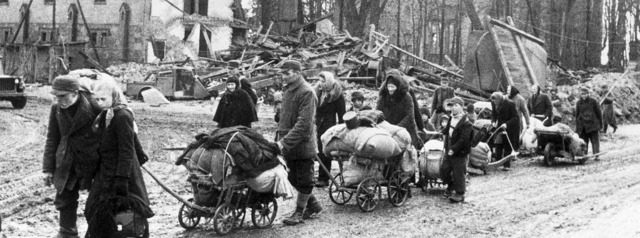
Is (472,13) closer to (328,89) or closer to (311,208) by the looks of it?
(328,89)

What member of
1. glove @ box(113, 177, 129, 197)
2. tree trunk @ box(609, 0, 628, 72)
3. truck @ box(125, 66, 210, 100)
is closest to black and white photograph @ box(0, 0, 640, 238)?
glove @ box(113, 177, 129, 197)

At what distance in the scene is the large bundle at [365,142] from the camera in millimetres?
10820

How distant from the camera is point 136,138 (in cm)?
777

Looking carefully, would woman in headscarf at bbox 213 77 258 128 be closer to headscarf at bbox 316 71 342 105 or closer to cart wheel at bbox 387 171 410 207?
headscarf at bbox 316 71 342 105

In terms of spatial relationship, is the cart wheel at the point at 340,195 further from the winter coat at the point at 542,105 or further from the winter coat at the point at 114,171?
the winter coat at the point at 542,105

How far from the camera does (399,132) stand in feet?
37.0

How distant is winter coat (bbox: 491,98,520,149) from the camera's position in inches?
669

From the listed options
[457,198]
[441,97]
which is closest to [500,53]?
[441,97]

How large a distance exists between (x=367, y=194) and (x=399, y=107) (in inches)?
79.1

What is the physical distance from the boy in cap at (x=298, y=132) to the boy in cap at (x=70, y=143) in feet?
8.52

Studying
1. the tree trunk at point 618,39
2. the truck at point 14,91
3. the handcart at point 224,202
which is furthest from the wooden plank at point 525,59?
the tree trunk at point 618,39

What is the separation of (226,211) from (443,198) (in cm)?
431

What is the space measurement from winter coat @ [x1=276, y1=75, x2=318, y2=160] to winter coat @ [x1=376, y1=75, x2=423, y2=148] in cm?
256

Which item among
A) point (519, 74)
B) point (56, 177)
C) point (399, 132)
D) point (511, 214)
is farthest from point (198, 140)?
point (519, 74)
